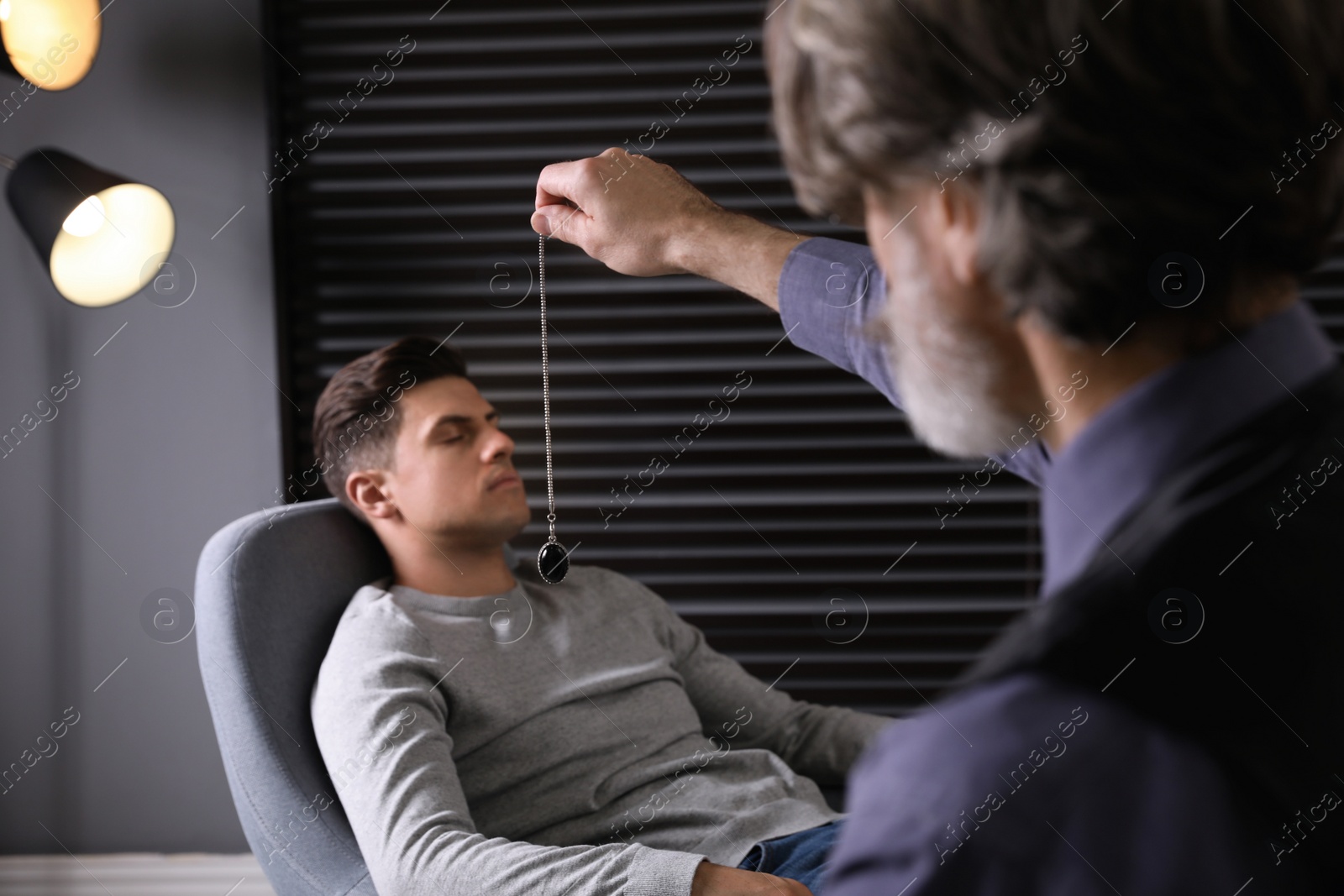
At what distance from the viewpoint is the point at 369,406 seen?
1.91 m

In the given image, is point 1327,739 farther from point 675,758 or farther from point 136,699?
point 136,699

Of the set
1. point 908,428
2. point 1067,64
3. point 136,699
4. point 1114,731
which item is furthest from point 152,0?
point 1114,731

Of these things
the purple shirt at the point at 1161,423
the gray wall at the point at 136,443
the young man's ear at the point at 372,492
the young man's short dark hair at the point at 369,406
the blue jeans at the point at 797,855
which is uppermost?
the gray wall at the point at 136,443

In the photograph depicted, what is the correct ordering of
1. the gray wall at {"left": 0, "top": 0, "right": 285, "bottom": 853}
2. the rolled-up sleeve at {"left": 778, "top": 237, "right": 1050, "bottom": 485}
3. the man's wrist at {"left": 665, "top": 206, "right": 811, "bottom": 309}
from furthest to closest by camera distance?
1. the gray wall at {"left": 0, "top": 0, "right": 285, "bottom": 853}
2. the man's wrist at {"left": 665, "top": 206, "right": 811, "bottom": 309}
3. the rolled-up sleeve at {"left": 778, "top": 237, "right": 1050, "bottom": 485}

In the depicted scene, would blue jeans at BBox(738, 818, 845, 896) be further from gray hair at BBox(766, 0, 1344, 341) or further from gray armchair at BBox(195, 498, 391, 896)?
gray hair at BBox(766, 0, 1344, 341)

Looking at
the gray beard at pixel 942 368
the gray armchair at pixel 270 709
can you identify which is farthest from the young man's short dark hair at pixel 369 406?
the gray beard at pixel 942 368

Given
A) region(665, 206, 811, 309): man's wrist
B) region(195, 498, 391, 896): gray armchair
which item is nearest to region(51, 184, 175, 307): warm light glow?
region(195, 498, 391, 896): gray armchair

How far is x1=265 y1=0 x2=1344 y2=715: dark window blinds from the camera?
89.9 inches

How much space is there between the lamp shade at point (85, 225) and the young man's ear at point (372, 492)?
0.52 metres

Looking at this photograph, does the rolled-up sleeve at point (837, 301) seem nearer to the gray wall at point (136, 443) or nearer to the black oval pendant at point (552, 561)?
the black oval pendant at point (552, 561)

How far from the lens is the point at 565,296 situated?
7.61ft

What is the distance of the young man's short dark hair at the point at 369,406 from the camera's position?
1.89 meters

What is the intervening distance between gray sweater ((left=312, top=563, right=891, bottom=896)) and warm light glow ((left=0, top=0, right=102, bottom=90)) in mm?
1079

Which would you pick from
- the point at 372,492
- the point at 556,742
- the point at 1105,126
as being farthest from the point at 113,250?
the point at 1105,126
